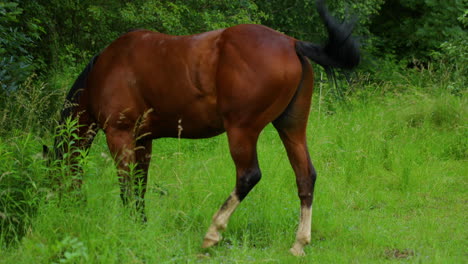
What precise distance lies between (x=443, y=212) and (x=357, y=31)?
9.26 m

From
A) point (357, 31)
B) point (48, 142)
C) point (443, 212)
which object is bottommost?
point (357, 31)

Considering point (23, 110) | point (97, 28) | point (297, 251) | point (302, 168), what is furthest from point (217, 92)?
point (97, 28)

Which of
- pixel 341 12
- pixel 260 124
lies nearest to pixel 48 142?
pixel 260 124

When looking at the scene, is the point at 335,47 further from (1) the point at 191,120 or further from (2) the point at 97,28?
(2) the point at 97,28

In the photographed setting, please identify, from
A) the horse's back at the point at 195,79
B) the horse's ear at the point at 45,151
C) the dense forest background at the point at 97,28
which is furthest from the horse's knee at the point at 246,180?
the horse's ear at the point at 45,151

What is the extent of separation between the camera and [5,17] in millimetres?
5930

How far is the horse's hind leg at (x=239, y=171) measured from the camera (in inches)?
171

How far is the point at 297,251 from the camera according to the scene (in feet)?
14.4

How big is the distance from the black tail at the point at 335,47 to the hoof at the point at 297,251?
141 centimetres

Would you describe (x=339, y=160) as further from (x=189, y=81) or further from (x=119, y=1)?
(x=119, y=1)

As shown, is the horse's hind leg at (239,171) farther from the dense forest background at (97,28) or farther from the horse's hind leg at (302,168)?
the dense forest background at (97,28)

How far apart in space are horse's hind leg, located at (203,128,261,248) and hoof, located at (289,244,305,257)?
1.79 feet

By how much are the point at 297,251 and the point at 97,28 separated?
7.43 metres

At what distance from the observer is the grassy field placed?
3.68m
